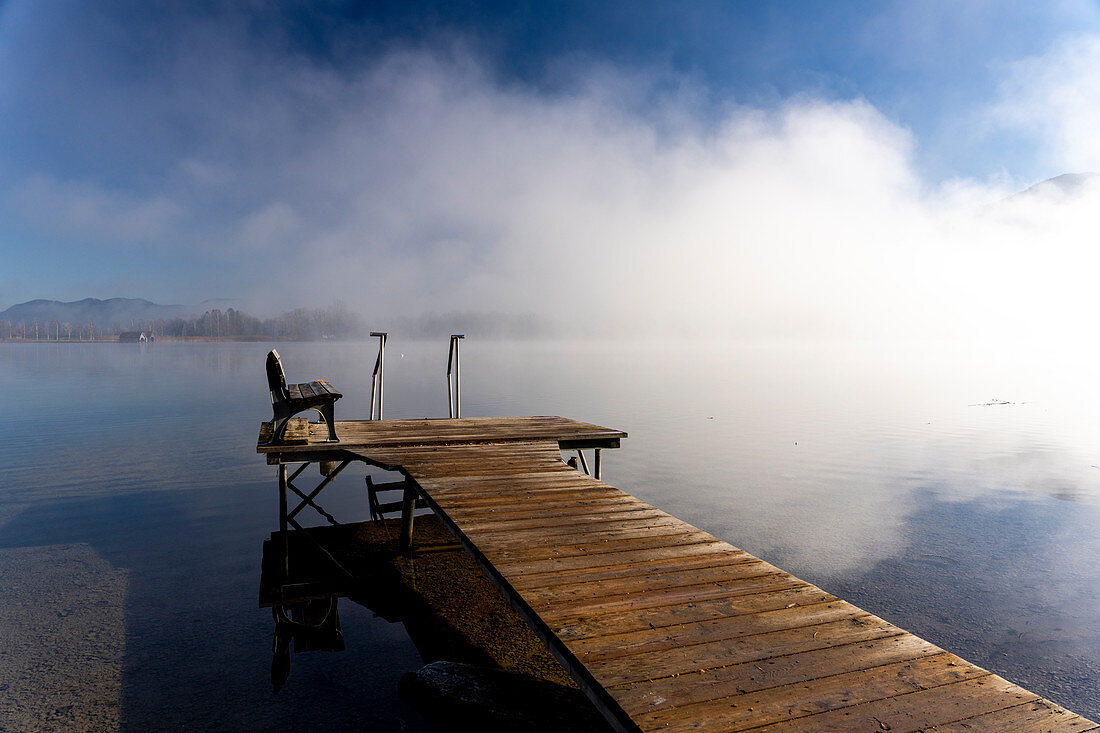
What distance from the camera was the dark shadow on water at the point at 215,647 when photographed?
599cm

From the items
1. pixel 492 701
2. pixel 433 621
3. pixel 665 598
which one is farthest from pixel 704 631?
pixel 433 621

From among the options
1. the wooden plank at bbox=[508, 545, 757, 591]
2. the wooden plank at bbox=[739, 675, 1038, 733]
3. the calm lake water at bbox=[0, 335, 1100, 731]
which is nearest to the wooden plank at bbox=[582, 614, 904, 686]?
the wooden plank at bbox=[739, 675, 1038, 733]

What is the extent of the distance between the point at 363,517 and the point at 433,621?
18.9 ft

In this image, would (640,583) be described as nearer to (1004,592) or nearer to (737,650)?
(737,650)

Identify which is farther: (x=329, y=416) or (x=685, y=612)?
(x=329, y=416)

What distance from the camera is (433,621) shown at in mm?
7586

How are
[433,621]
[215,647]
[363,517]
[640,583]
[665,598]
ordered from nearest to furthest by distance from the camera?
[665,598] → [640,583] → [215,647] → [433,621] → [363,517]

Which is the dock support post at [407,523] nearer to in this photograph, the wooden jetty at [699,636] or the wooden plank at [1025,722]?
the wooden jetty at [699,636]

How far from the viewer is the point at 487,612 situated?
766 centimetres

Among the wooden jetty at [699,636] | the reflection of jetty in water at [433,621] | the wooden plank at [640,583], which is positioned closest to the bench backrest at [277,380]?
the reflection of jetty in water at [433,621]

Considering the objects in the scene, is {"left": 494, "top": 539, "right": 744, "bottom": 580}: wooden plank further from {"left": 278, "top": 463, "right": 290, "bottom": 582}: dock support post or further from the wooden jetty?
{"left": 278, "top": 463, "right": 290, "bottom": 582}: dock support post

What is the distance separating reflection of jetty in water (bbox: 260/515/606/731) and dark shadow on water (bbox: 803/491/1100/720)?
16.4 feet

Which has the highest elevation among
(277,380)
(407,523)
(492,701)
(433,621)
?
(277,380)

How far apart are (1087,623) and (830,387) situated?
150ft
